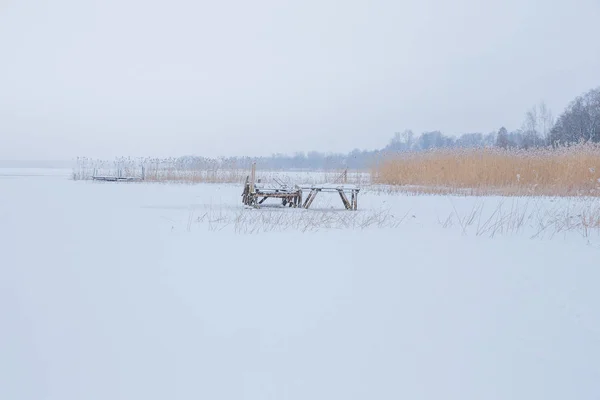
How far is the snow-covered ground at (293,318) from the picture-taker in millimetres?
1841

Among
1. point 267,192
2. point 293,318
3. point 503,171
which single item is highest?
point 503,171

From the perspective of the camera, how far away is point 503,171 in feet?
42.9

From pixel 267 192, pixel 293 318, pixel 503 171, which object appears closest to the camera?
pixel 293 318

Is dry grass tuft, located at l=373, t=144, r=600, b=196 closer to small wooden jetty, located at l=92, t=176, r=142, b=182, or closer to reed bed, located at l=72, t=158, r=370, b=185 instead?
reed bed, located at l=72, t=158, r=370, b=185

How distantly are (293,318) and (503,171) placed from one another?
12.2 m

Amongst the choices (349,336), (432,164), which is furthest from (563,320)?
(432,164)

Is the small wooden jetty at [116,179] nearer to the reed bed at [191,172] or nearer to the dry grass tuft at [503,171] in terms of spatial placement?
the reed bed at [191,172]

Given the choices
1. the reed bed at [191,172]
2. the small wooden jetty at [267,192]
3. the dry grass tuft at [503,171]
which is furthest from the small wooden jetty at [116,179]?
the small wooden jetty at [267,192]

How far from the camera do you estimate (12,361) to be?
1.94 m

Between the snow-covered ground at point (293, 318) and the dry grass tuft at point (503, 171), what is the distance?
7.82m

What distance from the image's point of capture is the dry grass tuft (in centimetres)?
1163

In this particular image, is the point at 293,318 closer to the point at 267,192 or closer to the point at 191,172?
the point at 267,192

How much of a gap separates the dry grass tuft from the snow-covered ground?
25.7 ft

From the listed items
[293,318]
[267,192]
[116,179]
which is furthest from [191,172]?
[293,318]
